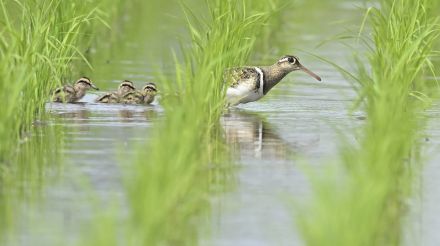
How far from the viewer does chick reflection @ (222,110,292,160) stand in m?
12.7

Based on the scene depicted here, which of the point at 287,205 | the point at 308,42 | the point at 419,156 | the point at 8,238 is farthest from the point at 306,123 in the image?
the point at 308,42

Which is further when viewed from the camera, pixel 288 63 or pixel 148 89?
pixel 288 63

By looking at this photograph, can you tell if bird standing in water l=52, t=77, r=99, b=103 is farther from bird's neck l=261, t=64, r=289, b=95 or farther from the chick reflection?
bird's neck l=261, t=64, r=289, b=95

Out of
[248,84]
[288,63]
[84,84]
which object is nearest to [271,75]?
[288,63]

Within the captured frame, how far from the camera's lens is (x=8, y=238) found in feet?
29.2

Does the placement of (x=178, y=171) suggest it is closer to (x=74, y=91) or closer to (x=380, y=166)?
(x=380, y=166)

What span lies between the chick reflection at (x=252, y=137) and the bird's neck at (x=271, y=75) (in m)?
0.64

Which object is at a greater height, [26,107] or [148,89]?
[26,107]

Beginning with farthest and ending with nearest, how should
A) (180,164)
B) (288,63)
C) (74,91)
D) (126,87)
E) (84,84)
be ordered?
(288,63) < (84,84) < (126,87) < (74,91) < (180,164)

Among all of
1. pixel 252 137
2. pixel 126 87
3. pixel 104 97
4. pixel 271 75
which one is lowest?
pixel 252 137

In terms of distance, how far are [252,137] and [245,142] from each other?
438mm

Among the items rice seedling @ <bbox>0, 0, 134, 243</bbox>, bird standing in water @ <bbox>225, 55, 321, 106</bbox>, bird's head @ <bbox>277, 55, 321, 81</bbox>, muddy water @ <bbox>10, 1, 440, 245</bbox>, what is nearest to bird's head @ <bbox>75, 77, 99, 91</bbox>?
muddy water @ <bbox>10, 1, 440, 245</bbox>

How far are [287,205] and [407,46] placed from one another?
4.47 metres

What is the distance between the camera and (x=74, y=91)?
54.1 ft
